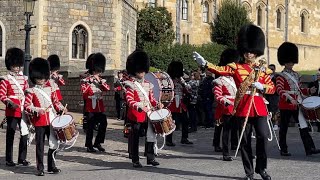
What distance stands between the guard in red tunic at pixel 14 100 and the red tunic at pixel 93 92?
1.89 meters

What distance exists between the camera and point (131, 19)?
36094 millimetres

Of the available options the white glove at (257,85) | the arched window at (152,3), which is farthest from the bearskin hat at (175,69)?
the arched window at (152,3)

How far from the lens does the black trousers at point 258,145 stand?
9.20m

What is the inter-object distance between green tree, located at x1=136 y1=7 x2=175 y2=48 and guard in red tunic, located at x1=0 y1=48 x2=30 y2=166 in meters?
31.5

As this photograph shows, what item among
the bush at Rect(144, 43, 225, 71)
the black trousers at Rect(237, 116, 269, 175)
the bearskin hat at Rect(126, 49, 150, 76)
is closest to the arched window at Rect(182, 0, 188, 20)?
the bush at Rect(144, 43, 225, 71)

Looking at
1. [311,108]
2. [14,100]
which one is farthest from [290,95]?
[14,100]

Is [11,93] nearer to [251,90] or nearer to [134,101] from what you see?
[134,101]

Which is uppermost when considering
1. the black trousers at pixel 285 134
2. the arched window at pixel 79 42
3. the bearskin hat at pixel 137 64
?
the arched window at pixel 79 42

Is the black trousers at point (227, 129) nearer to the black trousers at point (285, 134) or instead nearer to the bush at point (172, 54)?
the black trousers at point (285, 134)

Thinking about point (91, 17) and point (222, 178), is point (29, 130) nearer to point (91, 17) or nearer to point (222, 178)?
point (222, 178)

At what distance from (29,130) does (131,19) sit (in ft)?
83.0

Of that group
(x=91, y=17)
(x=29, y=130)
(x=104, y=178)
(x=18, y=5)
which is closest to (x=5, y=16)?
(x=18, y=5)

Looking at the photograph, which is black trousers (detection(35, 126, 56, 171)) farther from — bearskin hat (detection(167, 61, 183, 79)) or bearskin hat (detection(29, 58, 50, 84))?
bearskin hat (detection(167, 61, 183, 79))

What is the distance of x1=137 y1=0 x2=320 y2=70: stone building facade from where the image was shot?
165ft
